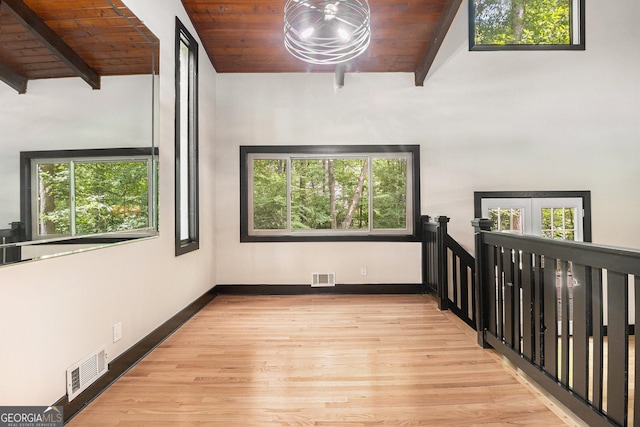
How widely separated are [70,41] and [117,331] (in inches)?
73.1

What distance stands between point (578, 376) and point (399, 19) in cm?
372

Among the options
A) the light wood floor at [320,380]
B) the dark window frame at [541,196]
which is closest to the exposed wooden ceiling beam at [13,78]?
the light wood floor at [320,380]

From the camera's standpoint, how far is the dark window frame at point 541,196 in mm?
4812

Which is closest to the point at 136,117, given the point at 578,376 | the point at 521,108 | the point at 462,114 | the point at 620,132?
the point at 578,376

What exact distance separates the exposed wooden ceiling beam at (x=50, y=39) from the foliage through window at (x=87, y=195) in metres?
0.48

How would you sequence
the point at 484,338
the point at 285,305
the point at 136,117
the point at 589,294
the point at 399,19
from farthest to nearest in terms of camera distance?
the point at 285,305
the point at 399,19
the point at 484,338
the point at 136,117
the point at 589,294

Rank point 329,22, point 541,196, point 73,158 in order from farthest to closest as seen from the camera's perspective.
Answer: point 541,196 < point 329,22 < point 73,158

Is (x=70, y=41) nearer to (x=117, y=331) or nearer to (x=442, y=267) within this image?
(x=117, y=331)

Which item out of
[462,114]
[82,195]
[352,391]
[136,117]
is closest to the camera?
[82,195]

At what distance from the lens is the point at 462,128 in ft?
15.7

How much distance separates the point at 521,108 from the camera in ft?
15.8

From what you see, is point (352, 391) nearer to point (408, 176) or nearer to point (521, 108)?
point (408, 176)

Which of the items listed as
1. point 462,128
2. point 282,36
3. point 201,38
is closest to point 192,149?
point 201,38

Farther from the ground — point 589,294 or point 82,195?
point 82,195
